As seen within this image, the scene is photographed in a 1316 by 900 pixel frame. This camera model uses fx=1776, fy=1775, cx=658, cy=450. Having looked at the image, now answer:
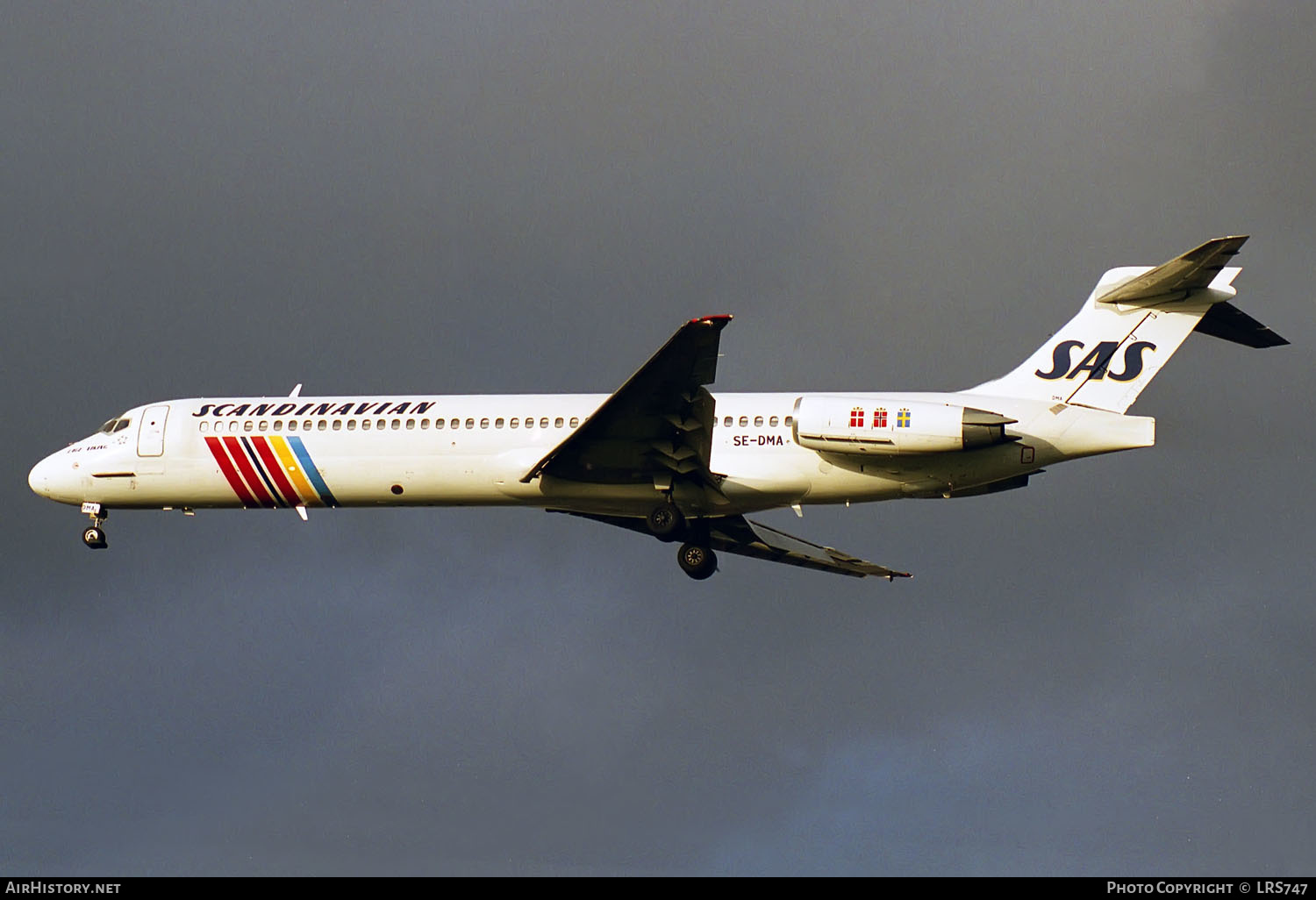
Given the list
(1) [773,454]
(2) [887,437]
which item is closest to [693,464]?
(1) [773,454]

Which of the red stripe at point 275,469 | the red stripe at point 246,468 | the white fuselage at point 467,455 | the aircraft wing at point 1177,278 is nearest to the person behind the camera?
the aircraft wing at point 1177,278

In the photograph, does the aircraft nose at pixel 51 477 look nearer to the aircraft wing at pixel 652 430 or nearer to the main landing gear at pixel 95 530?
the main landing gear at pixel 95 530

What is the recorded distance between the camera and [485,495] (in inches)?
1368

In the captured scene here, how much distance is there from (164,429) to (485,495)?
7.13 metres

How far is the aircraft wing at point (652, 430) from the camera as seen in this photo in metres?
31.5

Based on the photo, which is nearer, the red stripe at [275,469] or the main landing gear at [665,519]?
the main landing gear at [665,519]

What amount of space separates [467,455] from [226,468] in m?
5.19

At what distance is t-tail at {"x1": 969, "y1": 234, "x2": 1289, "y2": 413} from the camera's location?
31719 millimetres

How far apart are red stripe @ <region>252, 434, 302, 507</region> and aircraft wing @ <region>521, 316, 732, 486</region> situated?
16.6 feet

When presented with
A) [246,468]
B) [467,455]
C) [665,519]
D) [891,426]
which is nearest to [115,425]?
[246,468]

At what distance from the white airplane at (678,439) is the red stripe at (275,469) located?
0.04m

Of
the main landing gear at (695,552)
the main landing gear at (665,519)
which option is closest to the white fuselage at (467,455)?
the main landing gear at (665,519)

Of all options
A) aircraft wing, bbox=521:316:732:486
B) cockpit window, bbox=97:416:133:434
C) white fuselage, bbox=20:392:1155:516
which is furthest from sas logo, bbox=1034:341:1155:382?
cockpit window, bbox=97:416:133:434
